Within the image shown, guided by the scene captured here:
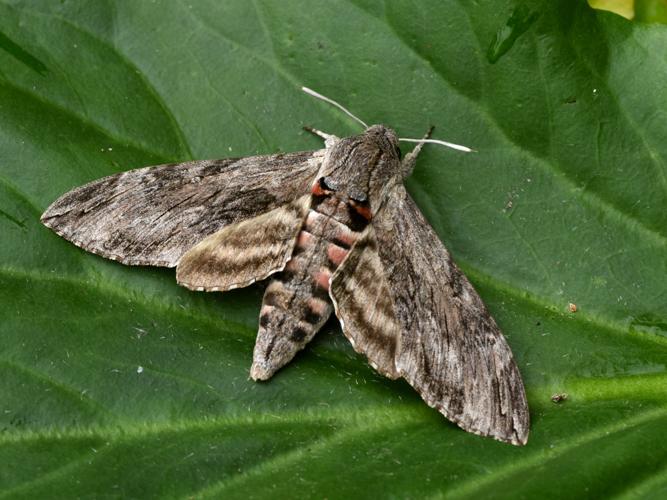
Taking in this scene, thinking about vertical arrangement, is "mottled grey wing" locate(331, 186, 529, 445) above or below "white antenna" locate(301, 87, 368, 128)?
below

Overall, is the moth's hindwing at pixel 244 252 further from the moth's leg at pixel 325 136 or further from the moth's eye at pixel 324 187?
the moth's leg at pixel 325 136

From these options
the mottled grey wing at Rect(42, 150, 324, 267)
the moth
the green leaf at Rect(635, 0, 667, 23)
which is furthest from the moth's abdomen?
the green leaf at Rect(635, 0, 667, 23)

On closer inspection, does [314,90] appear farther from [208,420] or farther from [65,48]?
[208,420]

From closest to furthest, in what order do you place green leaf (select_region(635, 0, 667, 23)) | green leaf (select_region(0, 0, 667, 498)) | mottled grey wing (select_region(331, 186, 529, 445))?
green leaf (select_region(0, 0, 667, 498)), mottled grey wing (select_region(331, 186, 529, 445)), green leaf (select_region(635, 0, 667, 23))

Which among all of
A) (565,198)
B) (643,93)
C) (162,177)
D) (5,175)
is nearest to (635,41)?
(643,93)

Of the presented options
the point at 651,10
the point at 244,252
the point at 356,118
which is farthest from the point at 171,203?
the point at 651,10

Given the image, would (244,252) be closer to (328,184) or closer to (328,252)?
(328,252)

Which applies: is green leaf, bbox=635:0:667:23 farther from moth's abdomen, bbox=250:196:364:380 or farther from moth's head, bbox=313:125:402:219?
moth's abdomen, bbox=250:196:364:380
